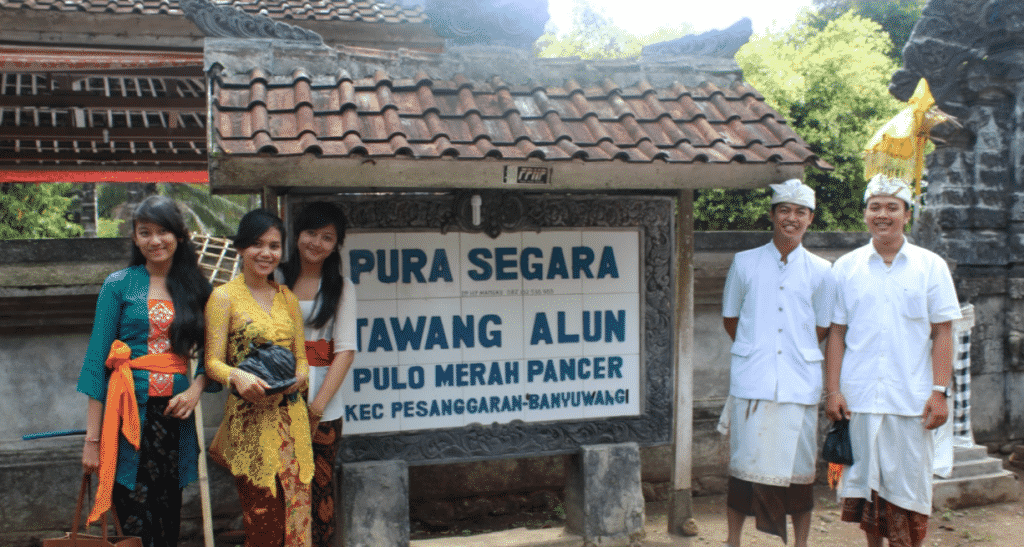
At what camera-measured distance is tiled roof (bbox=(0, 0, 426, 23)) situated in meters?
11.2

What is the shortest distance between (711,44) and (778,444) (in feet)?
7.43

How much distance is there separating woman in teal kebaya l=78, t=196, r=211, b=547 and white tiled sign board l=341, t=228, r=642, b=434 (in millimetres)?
911

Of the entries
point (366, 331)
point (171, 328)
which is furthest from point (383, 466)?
point (171, 328)

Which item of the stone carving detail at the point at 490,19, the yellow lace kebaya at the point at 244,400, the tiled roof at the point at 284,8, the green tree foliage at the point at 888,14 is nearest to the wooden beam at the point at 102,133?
the tiled roof at the point at 284,8

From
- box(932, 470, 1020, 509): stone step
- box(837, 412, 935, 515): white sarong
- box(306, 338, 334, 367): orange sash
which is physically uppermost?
box(306, 338, 334, 367): orange sash

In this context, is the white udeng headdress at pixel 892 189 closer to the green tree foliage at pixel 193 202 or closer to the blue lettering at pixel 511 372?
the blue lettering at pixel 511 372

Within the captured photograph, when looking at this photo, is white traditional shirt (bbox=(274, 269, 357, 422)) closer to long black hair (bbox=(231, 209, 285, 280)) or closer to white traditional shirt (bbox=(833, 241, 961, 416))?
long black hair (bbox=(231, 209, 285, 280))

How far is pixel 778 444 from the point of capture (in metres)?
4.05

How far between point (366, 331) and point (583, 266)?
48.6 inches

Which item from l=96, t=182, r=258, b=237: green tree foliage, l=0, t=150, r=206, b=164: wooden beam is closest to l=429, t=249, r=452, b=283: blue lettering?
l=0, t=150, r=206, b=164: wooden beam

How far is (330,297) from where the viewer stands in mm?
3703

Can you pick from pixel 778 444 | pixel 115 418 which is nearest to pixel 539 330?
pixel 778 444

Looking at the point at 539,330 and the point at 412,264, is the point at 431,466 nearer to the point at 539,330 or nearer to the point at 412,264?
the point at 539,330

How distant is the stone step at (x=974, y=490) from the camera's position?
215 inches
